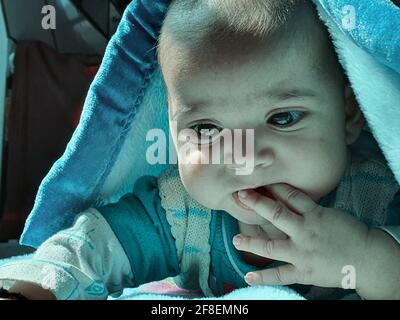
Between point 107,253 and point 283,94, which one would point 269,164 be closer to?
point 283,94

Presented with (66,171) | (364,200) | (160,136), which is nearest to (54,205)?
(66,171)

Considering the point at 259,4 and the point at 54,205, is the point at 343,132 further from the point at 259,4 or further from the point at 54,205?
the point at 54,205

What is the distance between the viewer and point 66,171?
858mm

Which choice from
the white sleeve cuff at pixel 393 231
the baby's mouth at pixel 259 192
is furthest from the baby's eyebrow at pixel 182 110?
the white sleeve cuff at pixel 393 231

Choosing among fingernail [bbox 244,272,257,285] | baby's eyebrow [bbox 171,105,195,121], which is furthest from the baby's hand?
baby's eyebrow [bbox 171,105,195,121]

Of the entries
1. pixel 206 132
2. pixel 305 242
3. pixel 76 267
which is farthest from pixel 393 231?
pixel 76 267

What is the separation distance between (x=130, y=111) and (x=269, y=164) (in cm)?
22

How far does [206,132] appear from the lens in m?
0.77

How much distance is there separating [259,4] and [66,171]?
1.03 ft

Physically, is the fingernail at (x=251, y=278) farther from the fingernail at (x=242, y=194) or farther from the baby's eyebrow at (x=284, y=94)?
the baby's eyebrow at (x=284, y=94)

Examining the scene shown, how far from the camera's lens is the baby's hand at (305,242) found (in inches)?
28.4

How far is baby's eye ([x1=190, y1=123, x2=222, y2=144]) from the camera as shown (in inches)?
30.0

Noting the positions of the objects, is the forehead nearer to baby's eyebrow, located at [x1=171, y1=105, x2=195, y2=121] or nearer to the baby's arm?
baby's eyebrow, located at [x1=171, y1=105, x2=195, y2=121]

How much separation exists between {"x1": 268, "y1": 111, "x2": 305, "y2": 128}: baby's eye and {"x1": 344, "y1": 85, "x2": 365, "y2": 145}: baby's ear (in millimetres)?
84
